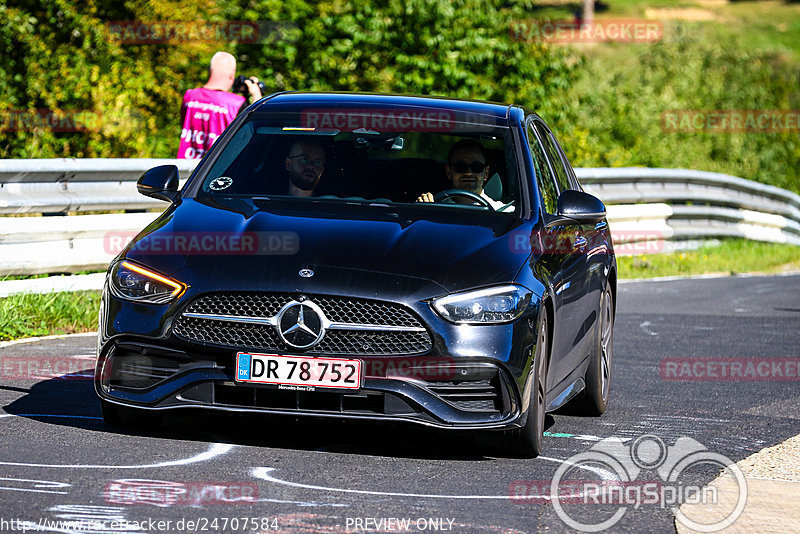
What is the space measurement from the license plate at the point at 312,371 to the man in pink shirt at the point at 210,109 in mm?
5637

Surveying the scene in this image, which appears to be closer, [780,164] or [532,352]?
[532,352]

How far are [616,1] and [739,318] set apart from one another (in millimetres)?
106303

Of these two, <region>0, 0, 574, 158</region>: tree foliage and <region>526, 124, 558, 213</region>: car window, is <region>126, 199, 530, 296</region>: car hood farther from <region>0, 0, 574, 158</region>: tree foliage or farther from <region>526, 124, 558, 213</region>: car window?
<region>0, 0, 574, 158</region>: tree foliage

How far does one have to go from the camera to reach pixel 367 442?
633 cm

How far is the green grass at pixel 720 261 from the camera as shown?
17.8 meters

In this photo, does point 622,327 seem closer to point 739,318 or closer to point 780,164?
point 739,318

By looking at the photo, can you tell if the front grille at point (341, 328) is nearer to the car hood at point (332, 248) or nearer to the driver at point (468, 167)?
the car hood at point (332, 248)

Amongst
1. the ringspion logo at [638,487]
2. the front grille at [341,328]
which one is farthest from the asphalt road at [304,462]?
the front grille at [341,328]

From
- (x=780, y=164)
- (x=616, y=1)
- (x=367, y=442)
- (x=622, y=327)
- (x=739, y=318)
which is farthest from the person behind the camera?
(x=616, y=1)

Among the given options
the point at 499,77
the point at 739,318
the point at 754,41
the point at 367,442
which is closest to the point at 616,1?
the point at 754,41

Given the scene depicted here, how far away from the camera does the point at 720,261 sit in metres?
19.5

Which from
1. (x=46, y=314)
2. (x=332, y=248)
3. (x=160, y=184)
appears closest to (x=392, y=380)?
(x=332, y=248)

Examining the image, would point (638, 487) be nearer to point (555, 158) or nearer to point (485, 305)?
point (485, 305)

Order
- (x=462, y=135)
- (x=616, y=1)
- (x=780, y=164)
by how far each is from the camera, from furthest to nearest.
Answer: (x=616, y=1), (x=780, y=164), (x=462, y=135)
